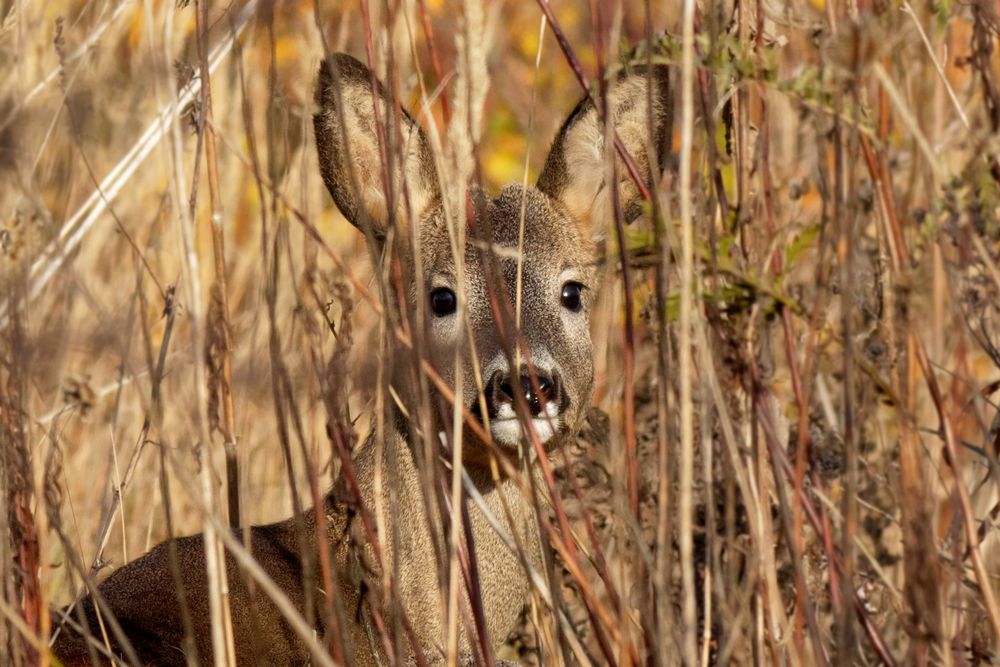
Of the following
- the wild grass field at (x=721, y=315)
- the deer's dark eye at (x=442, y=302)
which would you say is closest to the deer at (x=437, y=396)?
the deer's dark eye at (x=442, y=302)

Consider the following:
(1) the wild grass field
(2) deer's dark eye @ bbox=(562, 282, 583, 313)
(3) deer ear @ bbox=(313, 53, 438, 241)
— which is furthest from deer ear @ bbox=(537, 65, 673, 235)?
(1) the wild grass field

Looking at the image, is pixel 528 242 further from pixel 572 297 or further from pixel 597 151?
pixel 597 151

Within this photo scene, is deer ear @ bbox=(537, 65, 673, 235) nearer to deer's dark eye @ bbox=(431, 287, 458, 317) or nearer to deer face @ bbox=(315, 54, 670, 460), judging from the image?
deer face @ bbox=(315, 54, 670, 460)

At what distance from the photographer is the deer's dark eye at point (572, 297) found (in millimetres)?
3848

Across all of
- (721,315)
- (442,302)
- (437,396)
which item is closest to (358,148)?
(442,302)

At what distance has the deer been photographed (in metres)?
3.13

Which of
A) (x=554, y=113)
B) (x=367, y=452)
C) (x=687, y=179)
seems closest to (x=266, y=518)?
(x=367, y=452)

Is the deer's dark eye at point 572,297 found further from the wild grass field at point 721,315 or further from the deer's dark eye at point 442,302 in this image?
the wild grass field at point 721,315

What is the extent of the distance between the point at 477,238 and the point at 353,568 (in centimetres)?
59

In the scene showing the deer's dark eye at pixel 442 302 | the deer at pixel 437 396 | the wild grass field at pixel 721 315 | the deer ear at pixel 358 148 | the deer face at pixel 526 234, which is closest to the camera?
the wild grass field at pixel 721 315

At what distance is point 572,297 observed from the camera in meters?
3.87

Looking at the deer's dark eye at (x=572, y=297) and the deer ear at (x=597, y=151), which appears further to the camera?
the deer's dark eye at (x=572, y=297)

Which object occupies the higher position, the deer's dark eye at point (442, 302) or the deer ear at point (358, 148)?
the deer ear at point (358, 148)

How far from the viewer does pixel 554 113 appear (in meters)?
5.49
